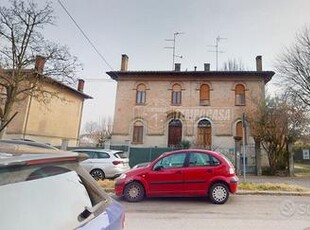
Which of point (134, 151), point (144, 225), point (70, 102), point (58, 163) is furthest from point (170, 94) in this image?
point (58, 163)

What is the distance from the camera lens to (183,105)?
24.1 metres

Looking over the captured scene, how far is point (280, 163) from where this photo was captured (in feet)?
58.5

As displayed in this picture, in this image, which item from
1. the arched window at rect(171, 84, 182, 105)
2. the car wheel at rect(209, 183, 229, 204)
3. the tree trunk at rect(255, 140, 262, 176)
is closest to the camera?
the car wheel at rect(209, 183, 229, 204)

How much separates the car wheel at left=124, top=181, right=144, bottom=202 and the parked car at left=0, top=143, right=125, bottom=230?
632 cm

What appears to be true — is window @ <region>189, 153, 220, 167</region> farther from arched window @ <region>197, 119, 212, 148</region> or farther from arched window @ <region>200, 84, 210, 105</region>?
arched window @ <region>200, 84, 210, 105</region>

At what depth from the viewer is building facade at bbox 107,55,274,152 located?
23312 mm

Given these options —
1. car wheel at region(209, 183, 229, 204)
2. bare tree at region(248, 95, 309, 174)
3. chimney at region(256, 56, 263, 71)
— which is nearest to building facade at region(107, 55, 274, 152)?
chimney at region(256, 56, 263, 71)

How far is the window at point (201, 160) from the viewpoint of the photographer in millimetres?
8367

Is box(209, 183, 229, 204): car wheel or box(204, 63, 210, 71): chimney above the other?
box(204, 63, 210, 71): chimney

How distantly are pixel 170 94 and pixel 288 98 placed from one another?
9.73 metres

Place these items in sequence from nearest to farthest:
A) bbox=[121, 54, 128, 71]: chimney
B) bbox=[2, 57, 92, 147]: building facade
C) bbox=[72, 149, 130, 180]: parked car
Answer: bbox=[72, 149, 130, 180]: parked car, bbox=[2, 57, 92, 147]: building facade, bbox=[121, 54, 128, 71]: chimney

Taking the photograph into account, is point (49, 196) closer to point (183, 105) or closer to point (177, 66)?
point (183, 105)

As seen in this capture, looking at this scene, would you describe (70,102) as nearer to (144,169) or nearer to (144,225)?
(144,169)

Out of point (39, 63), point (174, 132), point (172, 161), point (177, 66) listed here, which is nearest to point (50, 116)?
point (39, 63)
